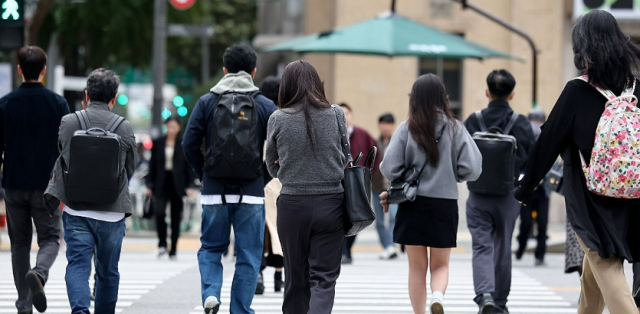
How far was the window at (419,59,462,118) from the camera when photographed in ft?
78.5

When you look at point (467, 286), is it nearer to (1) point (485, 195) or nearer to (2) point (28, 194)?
(1) point (485, 195)

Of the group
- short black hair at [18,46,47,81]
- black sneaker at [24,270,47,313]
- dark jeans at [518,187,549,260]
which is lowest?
dark jeans at [518,187,549,260]

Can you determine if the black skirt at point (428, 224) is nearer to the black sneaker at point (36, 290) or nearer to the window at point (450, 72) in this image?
the black sneaker at point (36, 290)

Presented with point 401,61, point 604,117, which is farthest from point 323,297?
point 401,61

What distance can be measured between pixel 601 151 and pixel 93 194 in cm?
317

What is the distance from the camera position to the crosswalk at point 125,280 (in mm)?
10141

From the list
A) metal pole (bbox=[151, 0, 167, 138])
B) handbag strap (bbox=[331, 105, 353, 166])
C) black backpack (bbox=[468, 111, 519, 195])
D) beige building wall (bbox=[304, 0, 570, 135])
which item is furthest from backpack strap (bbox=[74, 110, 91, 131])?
beige building wall (bbox=[304, 0, 570, 135])

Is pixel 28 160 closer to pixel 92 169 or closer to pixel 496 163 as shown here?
pixel 92 169

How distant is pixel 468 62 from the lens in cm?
2369

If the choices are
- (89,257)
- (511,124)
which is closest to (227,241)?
(89,257)

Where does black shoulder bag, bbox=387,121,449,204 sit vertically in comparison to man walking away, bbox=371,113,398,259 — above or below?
above

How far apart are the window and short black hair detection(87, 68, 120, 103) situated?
16.2 m

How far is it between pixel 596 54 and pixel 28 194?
4.35 meters

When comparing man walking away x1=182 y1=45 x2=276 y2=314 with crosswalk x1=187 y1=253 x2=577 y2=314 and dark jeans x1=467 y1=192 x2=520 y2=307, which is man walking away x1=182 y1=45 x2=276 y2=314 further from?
dark jeans x1=467 y1=192 x2=520 y2=307
